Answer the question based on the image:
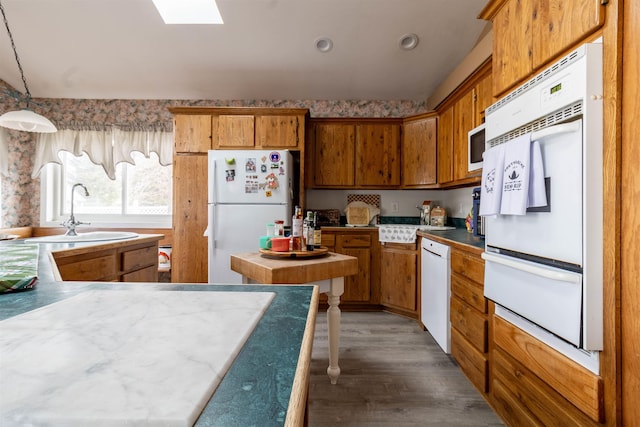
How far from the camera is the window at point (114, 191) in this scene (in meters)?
4.04

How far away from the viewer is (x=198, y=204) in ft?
10.9

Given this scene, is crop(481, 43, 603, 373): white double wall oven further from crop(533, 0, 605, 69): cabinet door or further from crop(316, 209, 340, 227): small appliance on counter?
crop(316, 209, 340, 227): small appliance on counter

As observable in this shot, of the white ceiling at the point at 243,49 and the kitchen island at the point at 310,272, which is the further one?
the white ceiling at the point at 243,49

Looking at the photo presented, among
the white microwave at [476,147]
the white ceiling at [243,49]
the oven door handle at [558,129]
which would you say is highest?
the white ceiling at [243,49]

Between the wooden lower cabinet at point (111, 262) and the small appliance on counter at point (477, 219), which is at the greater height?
the small appliance on counter at point (477, 219)

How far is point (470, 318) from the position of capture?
1.94 m

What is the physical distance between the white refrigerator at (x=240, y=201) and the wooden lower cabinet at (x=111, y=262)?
0.56m

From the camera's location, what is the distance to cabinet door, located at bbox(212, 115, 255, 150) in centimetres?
336

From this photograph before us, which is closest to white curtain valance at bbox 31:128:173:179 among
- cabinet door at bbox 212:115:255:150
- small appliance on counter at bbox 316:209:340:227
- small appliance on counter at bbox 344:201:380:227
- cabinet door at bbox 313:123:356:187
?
cabinet door at bbox 212:115:255:150

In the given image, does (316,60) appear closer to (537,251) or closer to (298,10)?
(298,10)

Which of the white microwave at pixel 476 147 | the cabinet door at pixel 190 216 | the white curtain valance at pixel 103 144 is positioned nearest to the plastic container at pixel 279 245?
the white microwave at pixel 476 147

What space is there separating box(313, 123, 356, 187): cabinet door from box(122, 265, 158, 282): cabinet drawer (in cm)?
191

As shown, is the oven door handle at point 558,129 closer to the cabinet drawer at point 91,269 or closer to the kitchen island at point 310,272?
the kitchen island at point 310,272

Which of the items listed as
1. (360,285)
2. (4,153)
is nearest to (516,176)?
(360,285)
